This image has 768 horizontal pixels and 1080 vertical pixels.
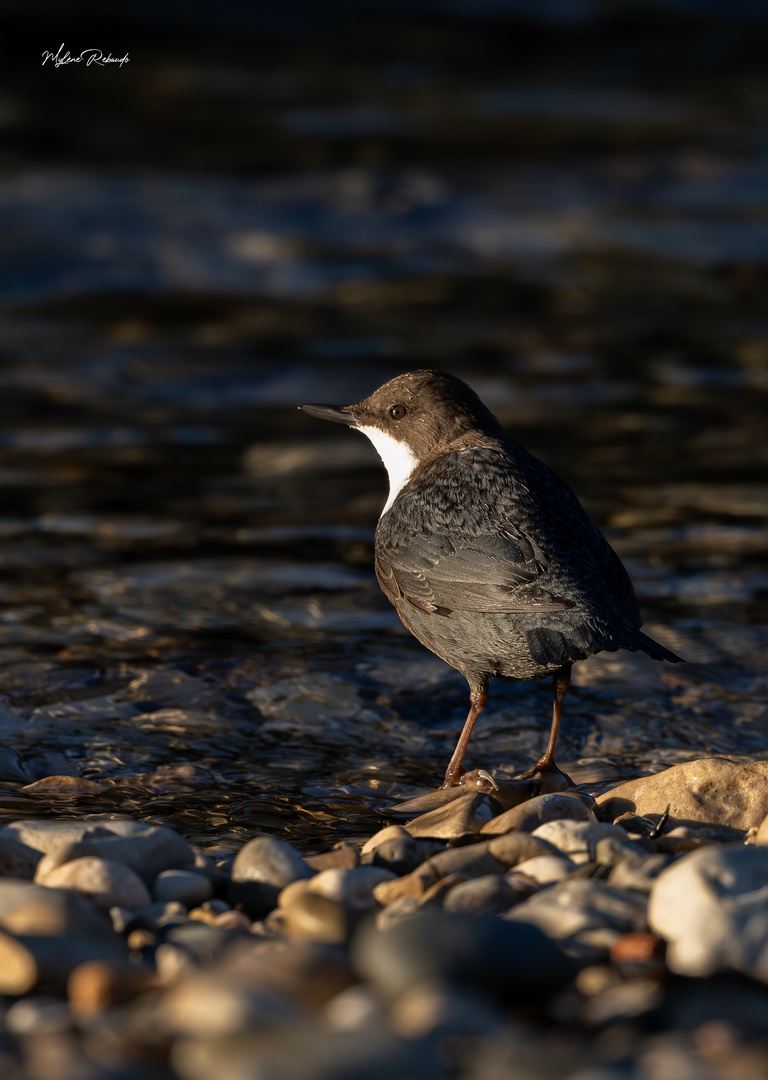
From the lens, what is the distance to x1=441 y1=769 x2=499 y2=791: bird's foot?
472 centimetres

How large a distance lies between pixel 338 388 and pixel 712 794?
885 centimetres

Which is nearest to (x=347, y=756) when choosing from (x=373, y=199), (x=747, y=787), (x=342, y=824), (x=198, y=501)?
(x=342, y=824)

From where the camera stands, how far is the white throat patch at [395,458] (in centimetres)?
574

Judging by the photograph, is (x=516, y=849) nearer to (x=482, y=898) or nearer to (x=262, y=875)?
(x=482, y=898)

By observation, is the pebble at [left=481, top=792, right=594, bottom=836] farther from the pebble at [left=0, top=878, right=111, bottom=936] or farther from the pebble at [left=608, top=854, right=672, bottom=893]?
the pebble at [left=0, top=878, right=111, bottom=936]

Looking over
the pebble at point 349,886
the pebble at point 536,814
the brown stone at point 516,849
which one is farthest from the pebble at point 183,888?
the pebble at point 536,814

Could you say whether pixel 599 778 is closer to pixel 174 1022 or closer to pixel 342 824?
pixel 342 824

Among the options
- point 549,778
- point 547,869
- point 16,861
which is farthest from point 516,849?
point 16,861

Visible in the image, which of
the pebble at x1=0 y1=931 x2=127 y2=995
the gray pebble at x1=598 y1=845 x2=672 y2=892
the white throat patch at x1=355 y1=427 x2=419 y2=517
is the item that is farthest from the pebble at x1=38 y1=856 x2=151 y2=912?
the white throat patch at x1=355 y1=427 x2=419 y2=517

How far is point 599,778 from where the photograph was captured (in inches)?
211

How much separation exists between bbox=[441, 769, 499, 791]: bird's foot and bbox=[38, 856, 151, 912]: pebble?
1.62 meters

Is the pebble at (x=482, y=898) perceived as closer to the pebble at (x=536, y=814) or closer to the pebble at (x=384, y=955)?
the pebble at (x=384, y=955)

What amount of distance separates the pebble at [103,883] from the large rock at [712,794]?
1840 millimetres

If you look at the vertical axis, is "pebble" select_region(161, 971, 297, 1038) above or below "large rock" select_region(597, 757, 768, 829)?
above
